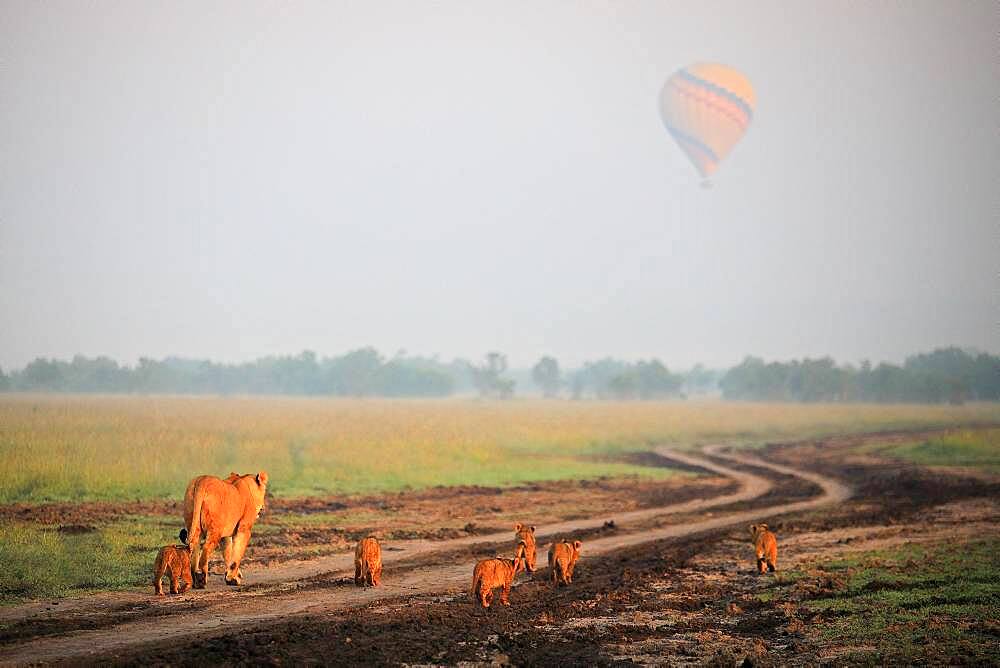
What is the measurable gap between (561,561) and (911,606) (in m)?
5.03

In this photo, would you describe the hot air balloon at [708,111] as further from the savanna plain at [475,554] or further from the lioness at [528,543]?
the lioness at [528,543]

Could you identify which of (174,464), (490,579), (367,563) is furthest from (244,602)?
(174,464)

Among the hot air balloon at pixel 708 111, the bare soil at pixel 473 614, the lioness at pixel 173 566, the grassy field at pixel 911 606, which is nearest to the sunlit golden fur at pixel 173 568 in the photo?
the lioness at pixel 173 566

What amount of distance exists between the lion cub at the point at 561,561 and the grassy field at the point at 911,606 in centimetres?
304

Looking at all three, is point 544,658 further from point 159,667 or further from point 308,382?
point 308,382

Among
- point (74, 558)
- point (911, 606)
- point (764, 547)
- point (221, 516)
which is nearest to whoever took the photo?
point (911, 606)

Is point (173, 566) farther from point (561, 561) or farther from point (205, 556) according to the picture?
point (561, 561)

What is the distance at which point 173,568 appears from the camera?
→ 12758mm

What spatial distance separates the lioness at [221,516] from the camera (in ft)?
41.6

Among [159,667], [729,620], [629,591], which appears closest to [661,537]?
[629,591]

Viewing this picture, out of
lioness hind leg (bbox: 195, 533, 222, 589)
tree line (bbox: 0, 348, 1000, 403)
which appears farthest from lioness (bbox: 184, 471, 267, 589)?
tree line (bbox: 0, 348, 1000, 403)

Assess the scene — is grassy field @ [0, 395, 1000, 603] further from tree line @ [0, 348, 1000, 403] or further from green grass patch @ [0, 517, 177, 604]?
tree line @ [0, 348, 1000, 403]

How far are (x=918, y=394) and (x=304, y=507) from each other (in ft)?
493

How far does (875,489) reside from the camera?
107ft
